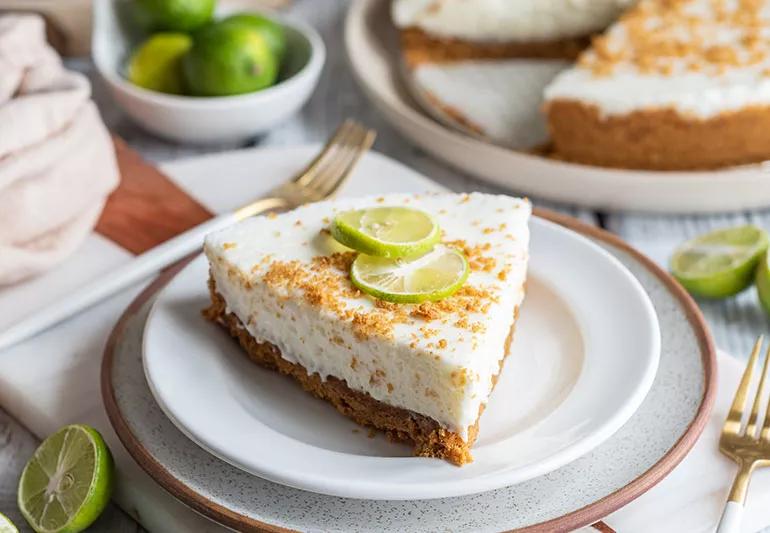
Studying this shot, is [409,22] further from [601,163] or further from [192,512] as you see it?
[192,512]

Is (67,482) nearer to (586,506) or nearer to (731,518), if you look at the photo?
(586,506)

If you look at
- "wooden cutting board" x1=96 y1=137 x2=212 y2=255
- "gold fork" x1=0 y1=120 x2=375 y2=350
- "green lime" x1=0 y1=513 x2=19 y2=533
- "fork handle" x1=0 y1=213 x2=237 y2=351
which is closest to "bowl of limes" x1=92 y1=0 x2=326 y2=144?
"wooden cutting board" x1=96 y1=137 x2=212 y2=255

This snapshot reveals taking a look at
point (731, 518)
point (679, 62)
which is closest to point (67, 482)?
point (731, 518)

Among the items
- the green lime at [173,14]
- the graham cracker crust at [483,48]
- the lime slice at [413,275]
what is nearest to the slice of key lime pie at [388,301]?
the lime slice at [413,275]

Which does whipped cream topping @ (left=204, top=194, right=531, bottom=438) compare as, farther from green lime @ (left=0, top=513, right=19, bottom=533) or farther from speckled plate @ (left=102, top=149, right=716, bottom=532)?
green lime @ (left=0, top=513, right=19, bottom=533)

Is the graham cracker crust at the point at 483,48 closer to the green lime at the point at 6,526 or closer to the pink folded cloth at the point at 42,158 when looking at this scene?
the pink folded cloth at the point at 42,158

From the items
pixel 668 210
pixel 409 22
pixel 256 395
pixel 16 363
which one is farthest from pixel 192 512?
pixel 409 22
